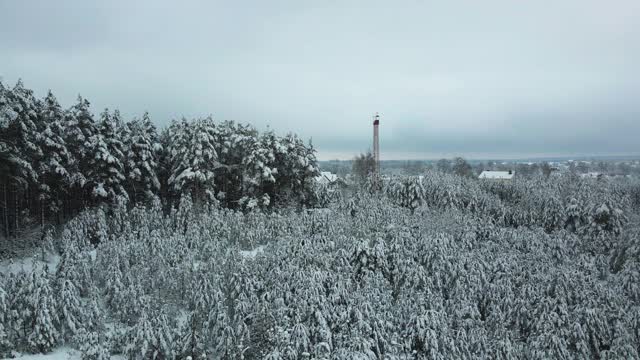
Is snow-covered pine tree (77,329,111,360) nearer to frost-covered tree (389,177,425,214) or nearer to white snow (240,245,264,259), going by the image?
white snow (240,245,264,259)

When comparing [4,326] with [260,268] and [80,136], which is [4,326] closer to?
[260,268]

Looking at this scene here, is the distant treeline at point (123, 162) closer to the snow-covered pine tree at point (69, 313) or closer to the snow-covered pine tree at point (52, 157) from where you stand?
the snow-covered pine tree at point (52, 157)

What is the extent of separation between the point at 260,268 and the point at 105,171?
1351cm

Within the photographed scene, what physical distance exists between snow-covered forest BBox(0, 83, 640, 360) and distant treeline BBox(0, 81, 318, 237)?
13 centimetres

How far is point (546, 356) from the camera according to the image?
16344 millimetres

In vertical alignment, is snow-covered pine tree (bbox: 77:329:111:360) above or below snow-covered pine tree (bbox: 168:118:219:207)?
below

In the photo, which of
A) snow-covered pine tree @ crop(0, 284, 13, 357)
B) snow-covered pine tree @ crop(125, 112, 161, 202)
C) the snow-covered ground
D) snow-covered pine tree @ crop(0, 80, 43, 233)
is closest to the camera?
snow-covered pine tree @ crop(0, 284, 13, 357)

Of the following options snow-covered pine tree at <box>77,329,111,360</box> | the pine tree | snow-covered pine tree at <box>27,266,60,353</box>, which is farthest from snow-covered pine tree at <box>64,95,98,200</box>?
snow-covered pine tree at <box>77,329,111,360</box>

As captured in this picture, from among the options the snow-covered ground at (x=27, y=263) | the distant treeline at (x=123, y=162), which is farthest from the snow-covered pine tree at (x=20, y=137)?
the snow-covered ground at (x=27, y=263)

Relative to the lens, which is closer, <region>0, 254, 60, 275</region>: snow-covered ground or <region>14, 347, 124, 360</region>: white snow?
<region>14, 347, 124, 360</region>: white snow

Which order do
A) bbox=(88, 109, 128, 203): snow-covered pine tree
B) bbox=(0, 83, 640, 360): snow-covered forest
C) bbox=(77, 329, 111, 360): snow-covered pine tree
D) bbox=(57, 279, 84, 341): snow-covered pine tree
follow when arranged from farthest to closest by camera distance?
bbox=(88, 109, 128, 203): snow-covered pine tree, bbox=(0, 83, 640, 360): snow-covered forest, bbox=(57, 279, 84, 341): snow-covered pine tree, bbox=(77, 329, 111, 360): snow-covered pine tree

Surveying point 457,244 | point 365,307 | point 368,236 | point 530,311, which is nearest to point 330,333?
point 365,307

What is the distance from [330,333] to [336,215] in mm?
11688

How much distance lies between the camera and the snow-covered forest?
47.9ft
